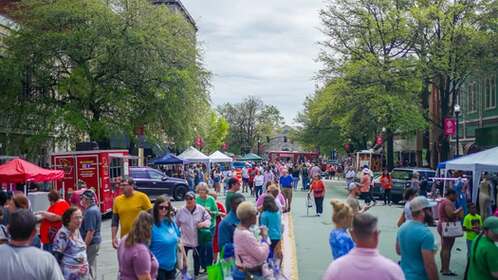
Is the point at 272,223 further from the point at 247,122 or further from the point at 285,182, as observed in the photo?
the point at 247,122

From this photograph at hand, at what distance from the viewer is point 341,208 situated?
7.07 metres

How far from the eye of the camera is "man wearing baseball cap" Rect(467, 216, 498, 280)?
6027 millimetres

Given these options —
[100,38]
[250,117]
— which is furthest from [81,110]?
[250,117]

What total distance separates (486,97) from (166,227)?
121 ft

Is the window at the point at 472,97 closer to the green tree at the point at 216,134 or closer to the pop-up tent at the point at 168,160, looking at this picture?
the pop-up tent at the point at 168,160

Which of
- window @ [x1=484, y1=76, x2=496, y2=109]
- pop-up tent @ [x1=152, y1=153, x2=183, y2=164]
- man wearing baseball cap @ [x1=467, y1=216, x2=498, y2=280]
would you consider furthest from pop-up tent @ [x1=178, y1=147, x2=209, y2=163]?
man wearing baseball cap @ [x1=467, y1=216, x2=498, y2=280]

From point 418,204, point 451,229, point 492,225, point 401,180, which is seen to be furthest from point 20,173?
point 401,180

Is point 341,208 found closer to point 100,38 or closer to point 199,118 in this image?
point 100,38

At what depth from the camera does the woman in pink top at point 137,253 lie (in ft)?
20.6

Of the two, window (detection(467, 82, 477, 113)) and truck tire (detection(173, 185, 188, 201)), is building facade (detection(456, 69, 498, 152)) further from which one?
truck tire (detection(173, 185, 188, 201))

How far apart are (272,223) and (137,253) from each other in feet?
11.2

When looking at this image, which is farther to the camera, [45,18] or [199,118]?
[199,118]

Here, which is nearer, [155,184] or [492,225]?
[492,225]

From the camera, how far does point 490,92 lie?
4031 cm
